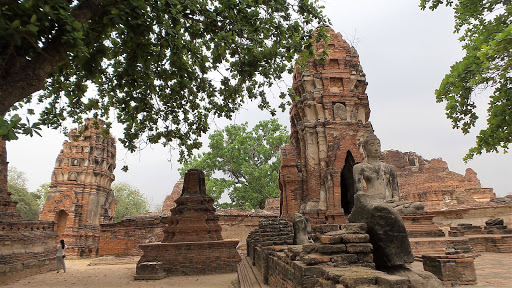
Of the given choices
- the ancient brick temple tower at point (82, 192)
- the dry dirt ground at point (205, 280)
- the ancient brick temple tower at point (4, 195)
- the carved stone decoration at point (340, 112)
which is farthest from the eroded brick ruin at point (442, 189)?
the ancient brick temple tower at point (82, 192)

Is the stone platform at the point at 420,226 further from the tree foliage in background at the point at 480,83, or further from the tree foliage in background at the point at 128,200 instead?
the tree foliage in background at the point at 128,200

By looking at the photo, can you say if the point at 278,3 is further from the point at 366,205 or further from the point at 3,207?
the point at 3,207

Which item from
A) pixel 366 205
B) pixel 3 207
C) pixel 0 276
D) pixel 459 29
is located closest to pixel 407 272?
pixel 366 205

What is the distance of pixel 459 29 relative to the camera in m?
9.58

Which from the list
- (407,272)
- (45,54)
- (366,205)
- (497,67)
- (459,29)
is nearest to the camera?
(407,272)

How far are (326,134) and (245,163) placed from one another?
42.5ft

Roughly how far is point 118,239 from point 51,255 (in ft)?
9.66

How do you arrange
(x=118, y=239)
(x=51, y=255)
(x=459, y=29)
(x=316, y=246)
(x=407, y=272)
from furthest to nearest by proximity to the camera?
(x=118, y=239) → (x=51, y=255) → (x=459, y=29) → (x=316, y=246) → (x=407, y=272)

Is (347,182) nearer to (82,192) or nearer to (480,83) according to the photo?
(480,83)

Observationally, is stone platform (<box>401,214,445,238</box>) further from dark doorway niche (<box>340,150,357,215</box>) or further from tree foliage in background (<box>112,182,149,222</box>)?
tree foliage in background (<box>112,182,149,222</box>)

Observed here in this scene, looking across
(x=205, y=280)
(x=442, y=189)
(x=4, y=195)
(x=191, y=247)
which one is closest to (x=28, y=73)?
(x=205, y=280)

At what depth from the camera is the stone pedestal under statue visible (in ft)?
31.1

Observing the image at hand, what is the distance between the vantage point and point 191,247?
9.70 meters

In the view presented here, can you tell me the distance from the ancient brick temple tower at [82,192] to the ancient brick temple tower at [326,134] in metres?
14.1
